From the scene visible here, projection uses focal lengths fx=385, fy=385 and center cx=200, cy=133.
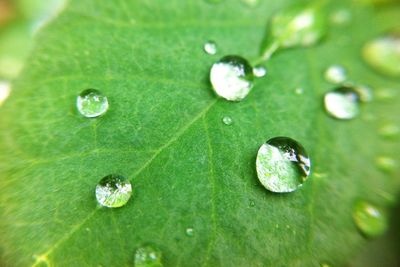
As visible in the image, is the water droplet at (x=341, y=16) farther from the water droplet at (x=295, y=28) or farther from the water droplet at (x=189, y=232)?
the water droplet at (x=189, y=232)

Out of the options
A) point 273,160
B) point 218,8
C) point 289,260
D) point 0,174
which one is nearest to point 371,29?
point 218,8

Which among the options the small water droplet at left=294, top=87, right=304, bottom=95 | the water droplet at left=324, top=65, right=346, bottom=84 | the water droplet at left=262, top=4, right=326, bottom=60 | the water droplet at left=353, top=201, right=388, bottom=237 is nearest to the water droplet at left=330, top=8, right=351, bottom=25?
the water droplet at left=262, top=4, right=326, bottom=60

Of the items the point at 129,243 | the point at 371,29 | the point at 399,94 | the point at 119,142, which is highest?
the point at 371,29

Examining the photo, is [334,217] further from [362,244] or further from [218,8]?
[218,8]

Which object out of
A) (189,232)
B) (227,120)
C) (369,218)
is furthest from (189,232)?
(369,218)

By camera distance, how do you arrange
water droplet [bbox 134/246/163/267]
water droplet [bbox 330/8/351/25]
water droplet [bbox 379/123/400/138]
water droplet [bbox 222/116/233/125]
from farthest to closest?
water droplet [bbox 330/8/351/25] < water droplet [bbox 379/123/400/138] < water droplet [bbox 222/116/233/125] < water droplet [bbox 134/246/163/267]

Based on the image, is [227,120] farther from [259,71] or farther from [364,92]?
[364,92]

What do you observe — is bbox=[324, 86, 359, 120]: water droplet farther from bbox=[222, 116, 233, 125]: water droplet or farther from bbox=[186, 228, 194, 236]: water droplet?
bbox=[186, 228, 194, 236]: water droplet


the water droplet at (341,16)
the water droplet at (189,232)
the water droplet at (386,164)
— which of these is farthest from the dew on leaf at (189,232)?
the water droplet at (341,16)
